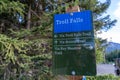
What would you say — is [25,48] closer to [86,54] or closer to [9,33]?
[9,33]

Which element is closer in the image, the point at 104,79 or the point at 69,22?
the point at 69,22

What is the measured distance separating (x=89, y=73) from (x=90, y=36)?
0.54 meters

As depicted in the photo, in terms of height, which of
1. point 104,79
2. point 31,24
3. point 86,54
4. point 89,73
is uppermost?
point 31,24

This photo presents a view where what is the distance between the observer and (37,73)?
6.95m

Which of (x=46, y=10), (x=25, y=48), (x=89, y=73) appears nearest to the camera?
(x=89, y=73)

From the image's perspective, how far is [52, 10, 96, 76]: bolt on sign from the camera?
3863 millimetres

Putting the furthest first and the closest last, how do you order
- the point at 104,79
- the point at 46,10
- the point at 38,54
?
the point at 104,79, the point at 46,10, the point at 38,54

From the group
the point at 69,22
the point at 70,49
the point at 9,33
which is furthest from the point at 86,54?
the point at 9,33

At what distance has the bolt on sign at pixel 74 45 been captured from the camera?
3.86 meters

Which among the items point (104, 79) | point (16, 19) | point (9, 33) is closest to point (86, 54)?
point (9, 33)

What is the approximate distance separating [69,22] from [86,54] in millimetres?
561

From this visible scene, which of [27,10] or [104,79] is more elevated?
[27,10]

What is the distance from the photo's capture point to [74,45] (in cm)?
396

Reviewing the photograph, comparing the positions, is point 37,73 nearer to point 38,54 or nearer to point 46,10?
point 38,54
